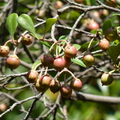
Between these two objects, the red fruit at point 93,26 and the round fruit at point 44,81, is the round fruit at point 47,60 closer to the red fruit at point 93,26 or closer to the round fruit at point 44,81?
the round fruit at point 44,81

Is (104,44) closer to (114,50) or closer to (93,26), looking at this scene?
(114,50)

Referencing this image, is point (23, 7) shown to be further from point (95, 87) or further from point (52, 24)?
point (52, 24)

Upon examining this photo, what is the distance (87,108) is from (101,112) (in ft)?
0.76

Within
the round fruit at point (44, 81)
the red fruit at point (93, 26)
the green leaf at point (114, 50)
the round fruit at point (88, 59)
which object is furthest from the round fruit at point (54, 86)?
the red fruit at point (93, 26)

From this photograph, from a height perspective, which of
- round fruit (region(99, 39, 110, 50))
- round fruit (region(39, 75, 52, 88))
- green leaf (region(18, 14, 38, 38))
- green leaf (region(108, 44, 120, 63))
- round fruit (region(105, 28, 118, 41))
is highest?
green leaf (region(18, 14, 38, 38))

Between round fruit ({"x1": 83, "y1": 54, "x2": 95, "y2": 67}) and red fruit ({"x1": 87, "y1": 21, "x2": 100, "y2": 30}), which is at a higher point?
round fruit ({"x1": 83, "y1": 54, "x2": 95, "y2": 67})

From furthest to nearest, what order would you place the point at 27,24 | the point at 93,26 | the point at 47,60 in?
the point at 93,26 < the point at 27,24 < the point at 47,60

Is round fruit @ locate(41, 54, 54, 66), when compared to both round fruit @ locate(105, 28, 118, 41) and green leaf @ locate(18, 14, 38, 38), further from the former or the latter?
round fruit @ locate(105, 28, 118, 41)

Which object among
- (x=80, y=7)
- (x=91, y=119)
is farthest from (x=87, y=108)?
(x=80, y=7)

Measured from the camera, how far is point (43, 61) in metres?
1.28

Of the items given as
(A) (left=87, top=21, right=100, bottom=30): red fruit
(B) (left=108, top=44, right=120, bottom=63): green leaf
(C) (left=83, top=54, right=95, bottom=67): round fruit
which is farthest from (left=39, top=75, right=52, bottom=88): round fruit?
(A) (left=87, top=21, right=100, bottom=30): red fruit

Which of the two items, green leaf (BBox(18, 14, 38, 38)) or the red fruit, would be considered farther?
the red fruit

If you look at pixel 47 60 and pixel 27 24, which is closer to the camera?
pixel 47 60

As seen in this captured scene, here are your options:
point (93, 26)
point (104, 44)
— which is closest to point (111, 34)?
point (104, 44)
